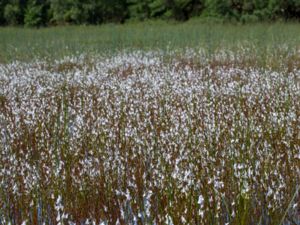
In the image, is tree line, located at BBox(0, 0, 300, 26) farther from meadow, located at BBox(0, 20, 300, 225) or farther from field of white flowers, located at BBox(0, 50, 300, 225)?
field of white flowers, located at BBox(0, 50, 300, 225)

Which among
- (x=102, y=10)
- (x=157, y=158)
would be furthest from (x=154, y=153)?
(x=102, y=10)

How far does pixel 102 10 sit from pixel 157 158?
3963 cm

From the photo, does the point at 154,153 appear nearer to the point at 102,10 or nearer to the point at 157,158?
the point at 157,158

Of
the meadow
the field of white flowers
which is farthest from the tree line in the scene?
the field of white flowers

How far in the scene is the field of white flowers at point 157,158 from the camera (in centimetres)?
390

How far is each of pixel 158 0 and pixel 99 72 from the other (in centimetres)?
3244

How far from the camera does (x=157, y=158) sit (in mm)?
4988

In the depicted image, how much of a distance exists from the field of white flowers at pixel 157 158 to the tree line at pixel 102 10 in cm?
3029

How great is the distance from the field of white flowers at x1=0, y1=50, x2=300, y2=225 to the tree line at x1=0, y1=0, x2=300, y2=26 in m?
30.3

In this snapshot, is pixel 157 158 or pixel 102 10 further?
pixel 102 10

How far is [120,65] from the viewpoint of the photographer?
1257cm

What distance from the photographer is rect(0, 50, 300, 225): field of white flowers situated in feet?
12.8

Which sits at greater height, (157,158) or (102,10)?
(157,158)

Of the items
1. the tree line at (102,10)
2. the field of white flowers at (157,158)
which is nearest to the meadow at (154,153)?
the field of white flowers at (157,158)
